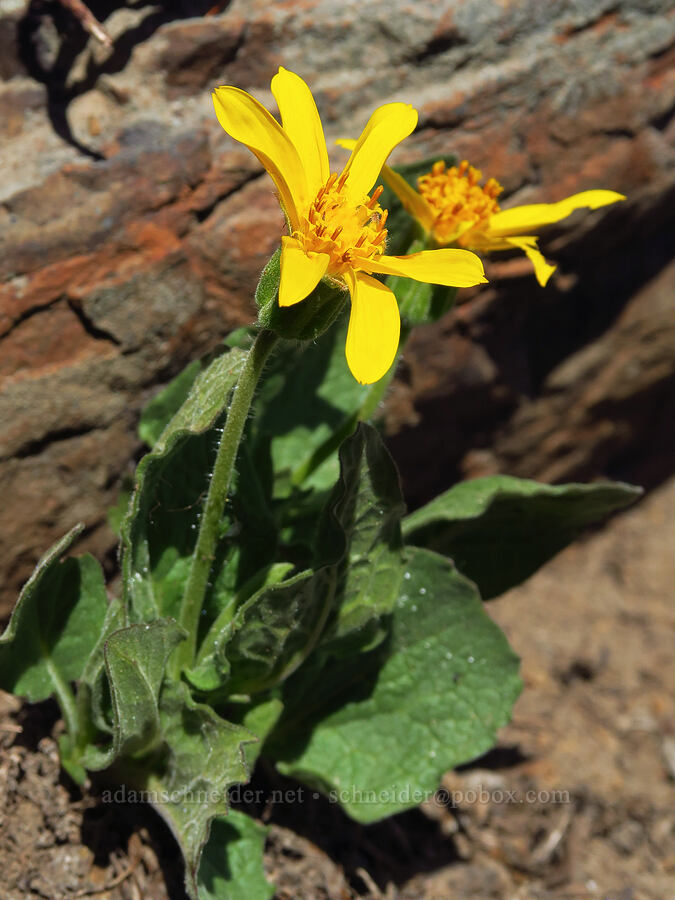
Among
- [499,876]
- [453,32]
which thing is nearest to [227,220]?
[453,32]

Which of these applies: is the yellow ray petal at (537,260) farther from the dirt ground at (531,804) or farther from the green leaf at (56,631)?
the dirt ground at (531,804)

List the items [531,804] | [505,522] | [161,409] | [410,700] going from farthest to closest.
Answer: [531,804] < [505,522] < [410,700] < [161,409]

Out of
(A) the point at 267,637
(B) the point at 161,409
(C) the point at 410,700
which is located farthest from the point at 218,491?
(C) the point at 410,700

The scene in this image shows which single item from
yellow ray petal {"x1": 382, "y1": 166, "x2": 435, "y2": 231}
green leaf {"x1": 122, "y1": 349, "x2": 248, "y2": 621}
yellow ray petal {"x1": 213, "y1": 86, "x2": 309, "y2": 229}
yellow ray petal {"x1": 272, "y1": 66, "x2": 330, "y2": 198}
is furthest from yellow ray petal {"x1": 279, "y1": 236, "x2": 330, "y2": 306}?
yellow ray petal {"x1": 382, "y1": 166, "x2": 435, "y2": 231}

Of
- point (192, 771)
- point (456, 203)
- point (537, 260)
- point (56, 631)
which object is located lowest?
point (192, 771)

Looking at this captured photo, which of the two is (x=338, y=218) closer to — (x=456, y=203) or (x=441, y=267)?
(x=441, y=267)

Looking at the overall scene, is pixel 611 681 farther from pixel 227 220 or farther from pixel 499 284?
pixel 227 220

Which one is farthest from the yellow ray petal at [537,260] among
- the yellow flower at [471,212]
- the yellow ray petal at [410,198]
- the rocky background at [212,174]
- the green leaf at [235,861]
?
the green leaf at [235,861]

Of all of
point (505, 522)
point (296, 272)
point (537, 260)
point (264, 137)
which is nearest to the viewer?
point (296, 272)
